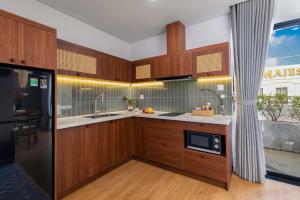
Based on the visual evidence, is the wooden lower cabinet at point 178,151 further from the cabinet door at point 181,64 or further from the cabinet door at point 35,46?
the cabinet door at point 35,46

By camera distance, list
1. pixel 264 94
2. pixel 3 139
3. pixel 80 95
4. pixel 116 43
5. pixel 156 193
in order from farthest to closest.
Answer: pixel 116 43 < pixel 80 95 < pixel 264 94 < pixel 156 193 < pixel 3 139

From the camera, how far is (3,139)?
133 cm

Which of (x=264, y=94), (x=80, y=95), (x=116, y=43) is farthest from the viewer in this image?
(x=116, y=43)

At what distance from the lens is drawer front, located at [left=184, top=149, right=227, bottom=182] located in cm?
204

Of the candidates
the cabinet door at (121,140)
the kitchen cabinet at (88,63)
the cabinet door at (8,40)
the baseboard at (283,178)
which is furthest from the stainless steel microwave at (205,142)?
the cabinet door at (8,40)

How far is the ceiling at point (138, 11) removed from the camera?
2.22 metres

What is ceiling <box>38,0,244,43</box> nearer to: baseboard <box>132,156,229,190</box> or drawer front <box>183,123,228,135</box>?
drawer front <box>183,123,228,135</box>

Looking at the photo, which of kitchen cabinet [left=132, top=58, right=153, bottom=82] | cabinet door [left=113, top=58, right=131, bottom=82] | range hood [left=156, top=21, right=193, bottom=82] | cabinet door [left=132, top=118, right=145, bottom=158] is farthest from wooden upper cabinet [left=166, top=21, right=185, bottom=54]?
cabinet door [left=132, top=118, right=145, bottom=158]

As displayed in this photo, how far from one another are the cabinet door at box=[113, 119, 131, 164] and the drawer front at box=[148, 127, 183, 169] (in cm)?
45

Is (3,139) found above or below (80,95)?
below

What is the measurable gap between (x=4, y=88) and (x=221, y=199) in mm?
2613

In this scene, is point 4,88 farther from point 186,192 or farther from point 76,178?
point 186,192

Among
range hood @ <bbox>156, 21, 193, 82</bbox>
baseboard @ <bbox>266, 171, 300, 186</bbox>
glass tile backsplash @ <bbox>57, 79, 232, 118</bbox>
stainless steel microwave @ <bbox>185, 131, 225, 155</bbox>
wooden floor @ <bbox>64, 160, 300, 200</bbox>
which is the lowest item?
wooden floor @ <bbox>64, 160, 300, 200</bbox>

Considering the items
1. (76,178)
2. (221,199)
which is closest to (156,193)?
(221,199)
